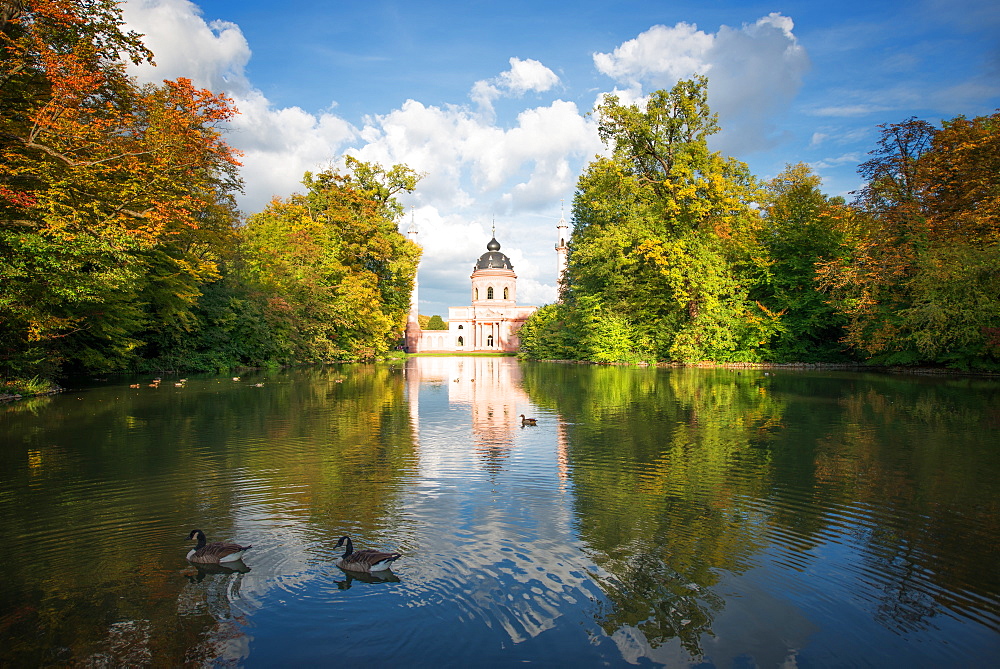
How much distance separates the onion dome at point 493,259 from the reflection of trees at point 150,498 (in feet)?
275

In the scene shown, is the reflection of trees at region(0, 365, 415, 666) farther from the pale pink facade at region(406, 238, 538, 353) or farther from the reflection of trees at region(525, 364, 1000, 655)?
the pale pink facade at region(406, 238, 538, 353)

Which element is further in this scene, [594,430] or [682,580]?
[594,430]

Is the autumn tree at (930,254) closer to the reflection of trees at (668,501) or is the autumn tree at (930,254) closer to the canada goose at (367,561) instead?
the reflection of trees at (668,501)

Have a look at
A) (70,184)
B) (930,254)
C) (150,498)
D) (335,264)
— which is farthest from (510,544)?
(335,264)

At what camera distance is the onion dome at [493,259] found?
323ft

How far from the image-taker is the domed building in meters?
94.3

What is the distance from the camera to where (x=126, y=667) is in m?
3.82

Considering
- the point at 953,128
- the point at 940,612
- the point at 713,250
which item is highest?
the point at 953,128

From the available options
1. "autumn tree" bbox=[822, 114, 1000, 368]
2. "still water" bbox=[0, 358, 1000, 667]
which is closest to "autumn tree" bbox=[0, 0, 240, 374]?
"still water" bbox=[0, 358, 1000, 667]

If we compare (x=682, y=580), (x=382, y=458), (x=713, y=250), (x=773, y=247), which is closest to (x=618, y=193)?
(x=713, y=250)

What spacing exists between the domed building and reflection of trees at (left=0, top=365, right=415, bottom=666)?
258ft

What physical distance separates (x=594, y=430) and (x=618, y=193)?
Answer: 3089 centimetres

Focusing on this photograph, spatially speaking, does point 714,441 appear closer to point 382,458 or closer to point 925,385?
point 382,458

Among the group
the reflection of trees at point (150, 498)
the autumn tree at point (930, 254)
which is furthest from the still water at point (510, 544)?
the autumn tree at point (930, 254)
